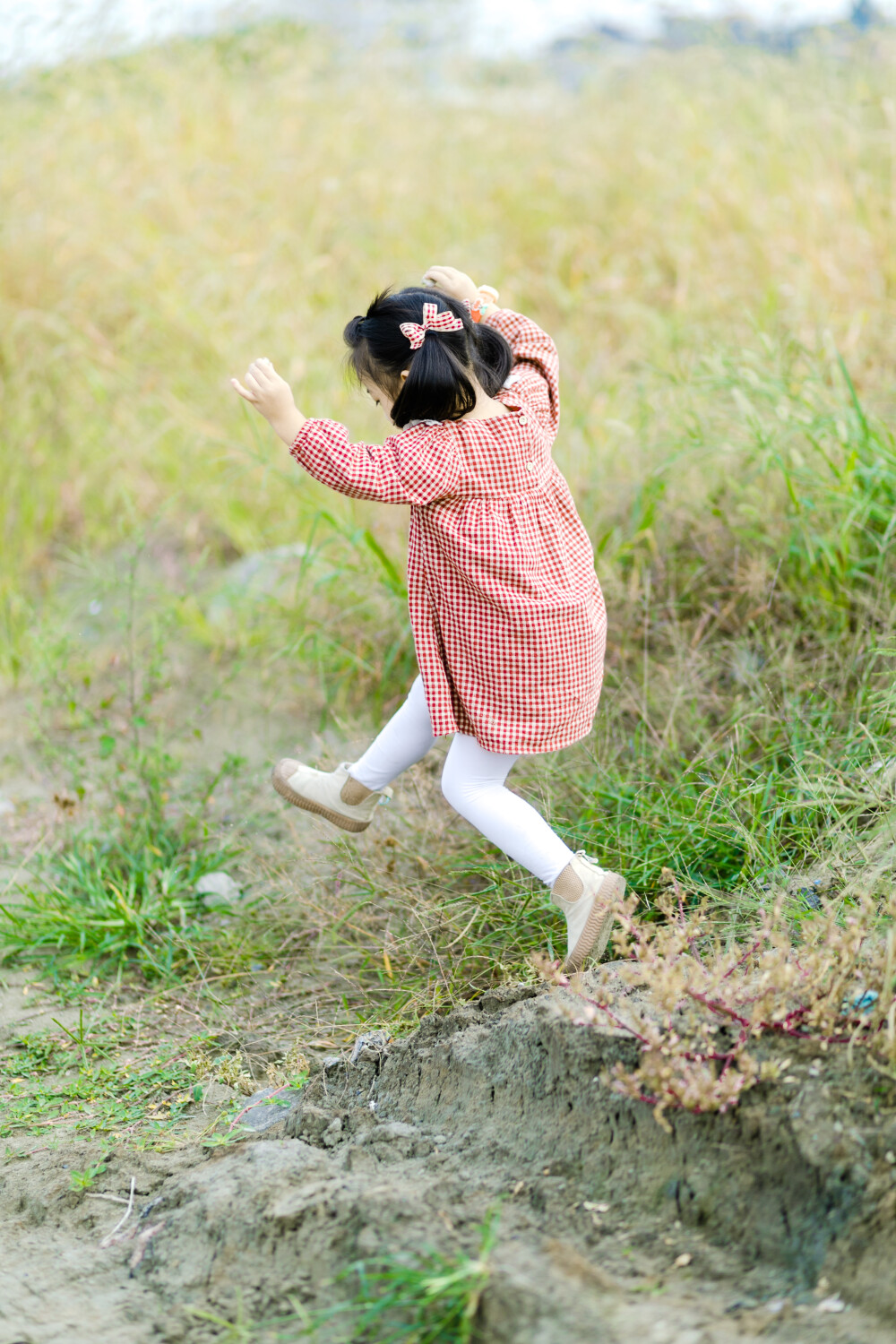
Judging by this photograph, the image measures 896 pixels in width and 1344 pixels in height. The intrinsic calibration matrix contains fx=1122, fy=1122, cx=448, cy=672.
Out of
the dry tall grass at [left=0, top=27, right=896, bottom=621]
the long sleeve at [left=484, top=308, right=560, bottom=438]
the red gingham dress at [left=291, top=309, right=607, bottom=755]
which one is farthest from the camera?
the dry tall grass at [left=0, top=27, right=896, bottom=621]

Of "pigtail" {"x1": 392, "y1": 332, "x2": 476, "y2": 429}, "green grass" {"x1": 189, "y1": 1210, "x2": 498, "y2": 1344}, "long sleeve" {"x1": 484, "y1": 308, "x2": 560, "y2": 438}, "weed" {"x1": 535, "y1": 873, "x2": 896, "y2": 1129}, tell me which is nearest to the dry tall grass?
"long sleeve" {"x1": 484, "y1": 308, "x2": 560, "y2": 438}

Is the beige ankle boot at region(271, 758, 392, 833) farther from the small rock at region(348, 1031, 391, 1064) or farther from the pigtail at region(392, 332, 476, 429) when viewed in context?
the pigtail at region(392, 332, 476, 429)

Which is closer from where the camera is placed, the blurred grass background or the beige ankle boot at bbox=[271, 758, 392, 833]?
the beige ankle boot at bbox=[271, 758, 392, 833]

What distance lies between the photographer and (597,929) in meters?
2.38

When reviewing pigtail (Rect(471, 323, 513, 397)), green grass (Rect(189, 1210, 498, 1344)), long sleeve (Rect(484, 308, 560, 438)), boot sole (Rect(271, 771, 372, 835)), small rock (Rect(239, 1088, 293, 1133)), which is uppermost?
pigtail (Rect(471, 323, 513, 397))

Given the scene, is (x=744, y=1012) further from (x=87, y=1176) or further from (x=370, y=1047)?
(x=87, y=1176)

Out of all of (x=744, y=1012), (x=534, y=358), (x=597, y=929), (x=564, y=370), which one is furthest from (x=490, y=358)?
(x=564, y=370)

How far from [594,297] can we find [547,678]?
10.6 ft

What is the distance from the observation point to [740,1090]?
1730 millimetres

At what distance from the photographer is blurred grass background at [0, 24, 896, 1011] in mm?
2908

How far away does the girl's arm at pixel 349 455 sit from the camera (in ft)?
7.34

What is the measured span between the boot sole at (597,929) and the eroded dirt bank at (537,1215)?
30cm

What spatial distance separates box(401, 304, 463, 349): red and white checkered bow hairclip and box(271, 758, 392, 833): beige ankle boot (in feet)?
3.36

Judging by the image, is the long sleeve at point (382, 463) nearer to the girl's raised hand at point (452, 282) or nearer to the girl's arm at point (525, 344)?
the girl's arm at point (525, 344)
